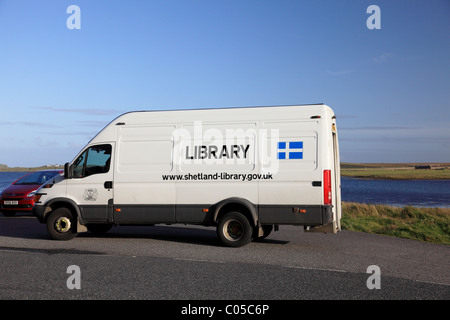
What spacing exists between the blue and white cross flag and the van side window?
154 inches

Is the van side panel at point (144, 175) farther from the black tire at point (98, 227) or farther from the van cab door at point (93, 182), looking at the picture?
the black tire at point (98, 227)

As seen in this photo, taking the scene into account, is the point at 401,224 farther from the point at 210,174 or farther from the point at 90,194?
the point at 90,194

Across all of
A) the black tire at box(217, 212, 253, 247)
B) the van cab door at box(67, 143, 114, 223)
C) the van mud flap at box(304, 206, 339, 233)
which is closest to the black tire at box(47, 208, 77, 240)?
the van cab door at box(67, 143, 114, 223)

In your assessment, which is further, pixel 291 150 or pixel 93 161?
pixel 93 161

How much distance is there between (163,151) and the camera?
11094mm

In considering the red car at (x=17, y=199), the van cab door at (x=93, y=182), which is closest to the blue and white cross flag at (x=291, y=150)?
the van cab door at (x=93, y=182)

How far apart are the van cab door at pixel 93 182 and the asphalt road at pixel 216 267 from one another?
696 mm

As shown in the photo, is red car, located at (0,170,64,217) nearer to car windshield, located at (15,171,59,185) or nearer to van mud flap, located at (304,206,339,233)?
car windshield, located at (15,171,59,185)

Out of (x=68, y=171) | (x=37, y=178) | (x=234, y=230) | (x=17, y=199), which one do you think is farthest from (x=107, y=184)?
(x=37, y=178)

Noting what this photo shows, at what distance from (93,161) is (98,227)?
2175mm

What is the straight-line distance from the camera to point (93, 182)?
38.1 ft

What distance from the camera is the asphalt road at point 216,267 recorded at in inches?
252

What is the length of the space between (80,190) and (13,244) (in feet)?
5.94
